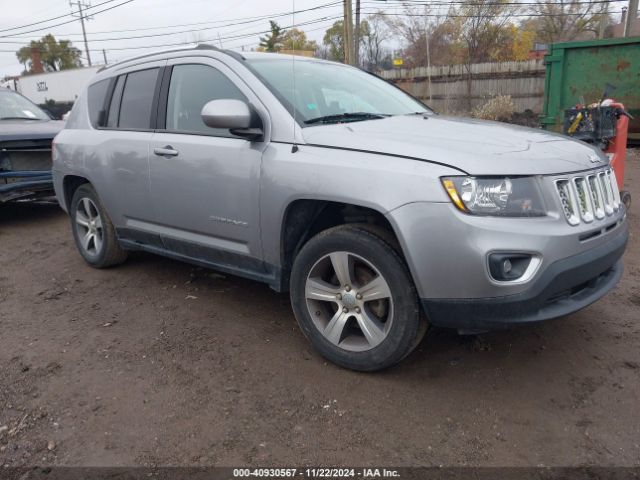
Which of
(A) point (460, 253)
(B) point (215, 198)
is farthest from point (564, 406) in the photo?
(B) point (215, 198)

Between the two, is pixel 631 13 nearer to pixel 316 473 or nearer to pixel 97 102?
pixel 97 102

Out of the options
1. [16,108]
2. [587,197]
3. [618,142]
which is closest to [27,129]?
[16,108]

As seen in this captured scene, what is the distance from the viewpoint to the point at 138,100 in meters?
4.24

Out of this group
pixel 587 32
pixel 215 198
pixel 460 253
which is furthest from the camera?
pixel 587 32

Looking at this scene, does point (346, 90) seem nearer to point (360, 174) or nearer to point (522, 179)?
point (360, 174)

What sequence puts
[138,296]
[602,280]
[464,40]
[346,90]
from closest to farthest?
[602,280] → [346,90] → [138,296] → [464,40]

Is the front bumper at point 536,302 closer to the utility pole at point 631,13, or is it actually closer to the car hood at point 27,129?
the car hood at point 27,129

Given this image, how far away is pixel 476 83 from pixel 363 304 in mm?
19554

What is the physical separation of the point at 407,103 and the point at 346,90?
21.7 inches

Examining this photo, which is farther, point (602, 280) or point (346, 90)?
point (346, 90)

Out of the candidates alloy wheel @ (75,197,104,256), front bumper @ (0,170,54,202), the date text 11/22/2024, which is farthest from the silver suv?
front bumper @ (0,170,54,202)

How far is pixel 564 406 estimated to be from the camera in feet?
8.73

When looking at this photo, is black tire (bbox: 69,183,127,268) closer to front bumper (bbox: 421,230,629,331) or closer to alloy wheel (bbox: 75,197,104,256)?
alloy wheel (bbox: 75,197,104,256)

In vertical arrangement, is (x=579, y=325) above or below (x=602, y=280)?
below
